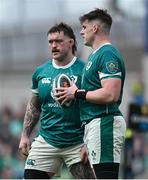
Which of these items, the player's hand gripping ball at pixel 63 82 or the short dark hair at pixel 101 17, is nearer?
the short dark hair at pixel 101 17

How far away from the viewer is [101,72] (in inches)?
301

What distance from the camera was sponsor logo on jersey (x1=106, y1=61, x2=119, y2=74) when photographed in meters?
7.60

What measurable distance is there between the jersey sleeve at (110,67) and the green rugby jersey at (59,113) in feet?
2.35

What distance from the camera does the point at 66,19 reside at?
24125 mm

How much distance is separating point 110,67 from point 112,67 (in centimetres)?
2

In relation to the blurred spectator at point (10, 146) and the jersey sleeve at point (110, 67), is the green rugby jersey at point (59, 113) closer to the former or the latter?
the jersey sleeve at point (110, 67)

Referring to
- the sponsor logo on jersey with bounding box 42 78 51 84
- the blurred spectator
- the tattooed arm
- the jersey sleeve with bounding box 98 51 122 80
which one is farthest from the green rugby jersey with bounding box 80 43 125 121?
the blurred spectator

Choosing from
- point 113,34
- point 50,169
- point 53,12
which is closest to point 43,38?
point 53,12

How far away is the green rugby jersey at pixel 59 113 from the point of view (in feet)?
27.4

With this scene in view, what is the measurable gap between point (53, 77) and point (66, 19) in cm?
1584

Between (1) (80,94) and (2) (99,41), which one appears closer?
(1) (80,94)

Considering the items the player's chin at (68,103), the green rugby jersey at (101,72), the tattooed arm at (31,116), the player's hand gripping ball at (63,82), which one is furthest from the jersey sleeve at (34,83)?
the green rugby jersey at (101,72)

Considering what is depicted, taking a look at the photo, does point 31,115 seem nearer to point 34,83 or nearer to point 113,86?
point 34,83

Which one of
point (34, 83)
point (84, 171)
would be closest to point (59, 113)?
point (34, 83)
